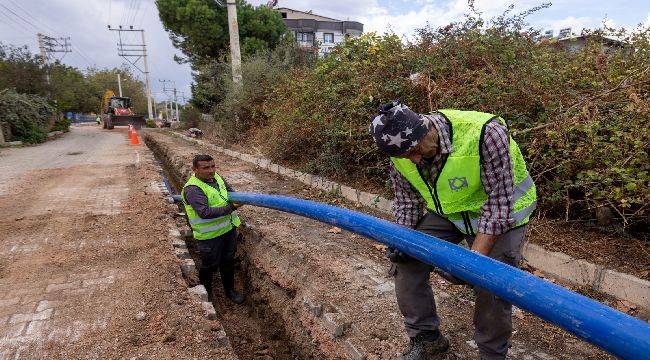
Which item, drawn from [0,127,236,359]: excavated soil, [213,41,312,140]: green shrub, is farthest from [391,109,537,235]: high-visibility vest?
[213,41,312,140]: green shrub

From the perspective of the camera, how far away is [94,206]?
612 cm

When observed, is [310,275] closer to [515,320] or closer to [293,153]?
[515,320]

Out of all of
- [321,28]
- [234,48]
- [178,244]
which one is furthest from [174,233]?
[321,28]

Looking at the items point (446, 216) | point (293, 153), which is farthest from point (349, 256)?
point (293, 153)

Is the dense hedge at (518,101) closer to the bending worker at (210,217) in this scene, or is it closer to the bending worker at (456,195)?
the bending worker at (456,195)

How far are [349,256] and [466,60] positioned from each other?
10.4 feet

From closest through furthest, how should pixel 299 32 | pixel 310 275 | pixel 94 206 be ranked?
pixel 310 275 → pixel 94 206 → pixel 299 32

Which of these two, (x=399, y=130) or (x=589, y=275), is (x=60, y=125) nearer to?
(x=399, y=130)

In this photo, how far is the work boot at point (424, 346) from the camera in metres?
2.31

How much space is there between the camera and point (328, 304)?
320 centimetres

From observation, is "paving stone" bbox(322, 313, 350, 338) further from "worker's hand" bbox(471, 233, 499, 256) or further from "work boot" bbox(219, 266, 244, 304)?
"work boot" bbox(219, 266, 244, 304)

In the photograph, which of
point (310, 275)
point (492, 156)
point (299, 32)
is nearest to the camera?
point (492, 156)

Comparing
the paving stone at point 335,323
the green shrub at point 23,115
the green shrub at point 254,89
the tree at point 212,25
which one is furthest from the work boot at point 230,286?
the green shrub at point 23,115

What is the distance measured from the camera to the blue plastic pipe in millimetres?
1199
